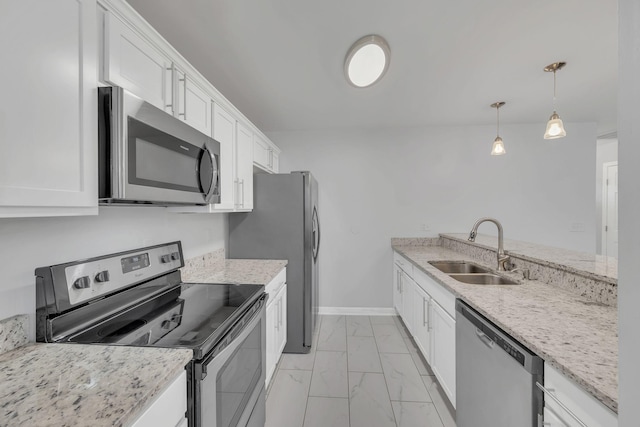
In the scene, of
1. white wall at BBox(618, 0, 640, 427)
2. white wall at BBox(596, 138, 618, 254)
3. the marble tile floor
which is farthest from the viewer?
white wall at BBox(596, 138, 618, 254)

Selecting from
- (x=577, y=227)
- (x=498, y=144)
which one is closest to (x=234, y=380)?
(x=498, y=144)

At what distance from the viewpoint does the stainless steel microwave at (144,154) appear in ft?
3.02

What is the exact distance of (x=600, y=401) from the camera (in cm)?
72

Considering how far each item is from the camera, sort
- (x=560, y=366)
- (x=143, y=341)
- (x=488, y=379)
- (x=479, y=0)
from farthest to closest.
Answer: (x=479, y=0) → (x=488, y=379) → (x=143, y=341) → (x=560, y=366)

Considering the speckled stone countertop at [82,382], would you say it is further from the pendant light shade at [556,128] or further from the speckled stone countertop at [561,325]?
the pendant light shade at [556,128]

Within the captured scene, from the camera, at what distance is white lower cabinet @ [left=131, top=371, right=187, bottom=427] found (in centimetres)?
70

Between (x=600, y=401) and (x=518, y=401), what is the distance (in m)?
0.36

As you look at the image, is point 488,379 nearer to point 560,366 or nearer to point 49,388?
point 560,366


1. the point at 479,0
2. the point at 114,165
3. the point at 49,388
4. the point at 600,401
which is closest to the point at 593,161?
the point at 479,0

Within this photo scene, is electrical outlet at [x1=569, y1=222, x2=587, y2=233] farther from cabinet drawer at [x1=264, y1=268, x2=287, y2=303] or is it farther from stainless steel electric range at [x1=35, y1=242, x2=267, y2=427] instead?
stainless steel electric range at [x1=35, y1=242, x2=267, y2=427]

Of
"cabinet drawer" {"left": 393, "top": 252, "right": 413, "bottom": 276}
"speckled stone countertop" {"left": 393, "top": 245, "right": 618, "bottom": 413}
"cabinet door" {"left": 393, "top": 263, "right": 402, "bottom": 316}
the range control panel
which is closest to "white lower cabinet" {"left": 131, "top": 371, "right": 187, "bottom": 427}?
the range control panel

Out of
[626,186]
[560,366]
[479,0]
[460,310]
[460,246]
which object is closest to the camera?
[626,186]

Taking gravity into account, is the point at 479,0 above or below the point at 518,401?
above

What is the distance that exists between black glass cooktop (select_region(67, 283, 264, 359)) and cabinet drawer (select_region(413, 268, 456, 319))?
118 centimetres
